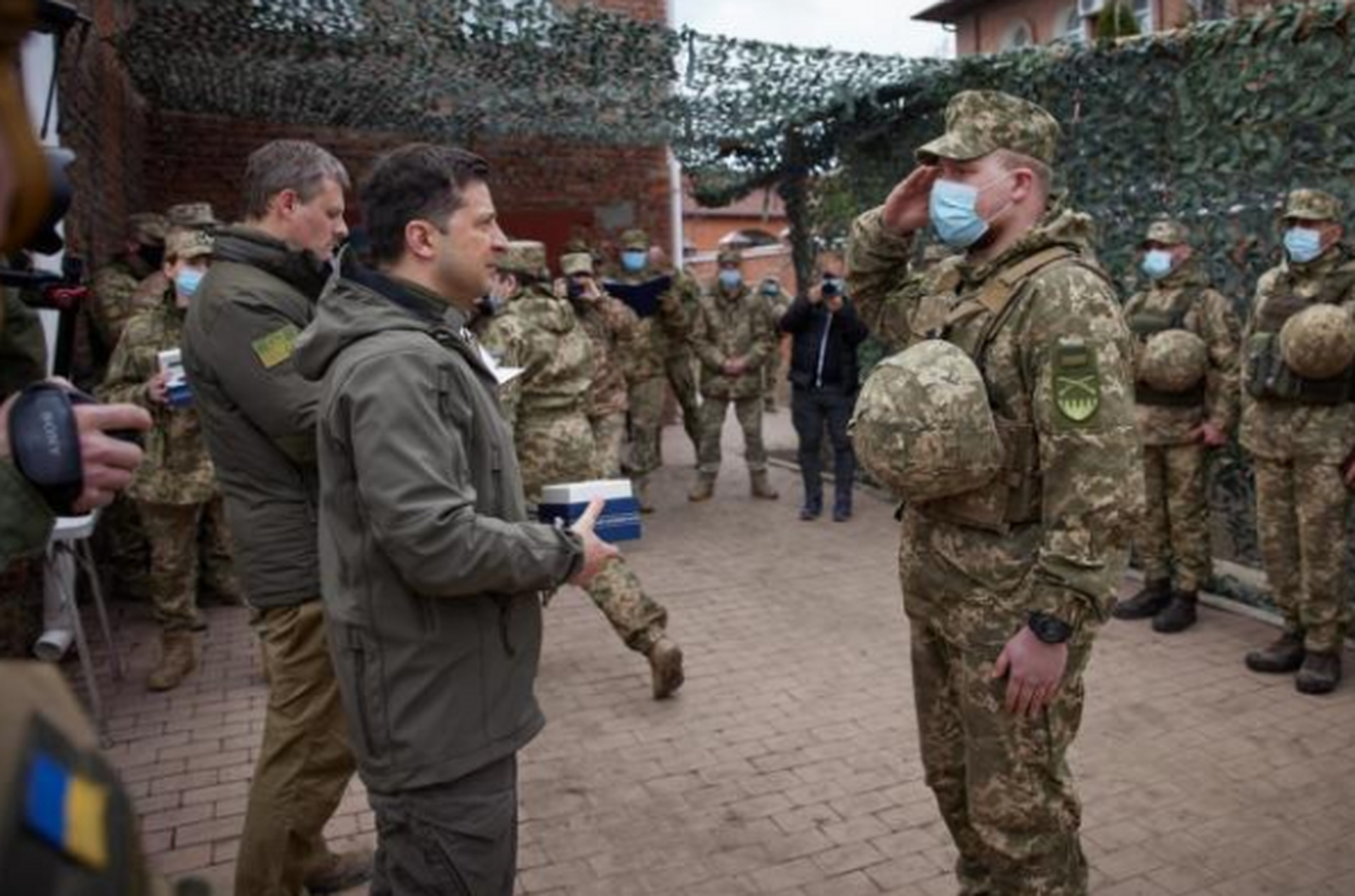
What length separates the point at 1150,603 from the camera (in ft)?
18.2

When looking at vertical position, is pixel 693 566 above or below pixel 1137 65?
below

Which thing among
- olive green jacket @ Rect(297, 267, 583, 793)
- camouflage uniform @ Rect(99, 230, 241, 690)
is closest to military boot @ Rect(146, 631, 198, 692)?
camouflage uniform @ Rect(99, 230, 241, 690)

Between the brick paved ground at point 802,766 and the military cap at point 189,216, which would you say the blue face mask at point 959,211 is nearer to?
the brick paved ground at point 802,766

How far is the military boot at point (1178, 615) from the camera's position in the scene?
5.32 m

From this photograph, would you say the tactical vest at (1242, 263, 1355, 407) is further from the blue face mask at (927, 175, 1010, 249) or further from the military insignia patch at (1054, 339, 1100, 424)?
the military insignia patch at (1054, 339, 1100, 424)

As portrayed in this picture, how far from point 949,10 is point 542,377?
24211 millimetres

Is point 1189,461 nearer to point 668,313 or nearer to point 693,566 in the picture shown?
point 693,566

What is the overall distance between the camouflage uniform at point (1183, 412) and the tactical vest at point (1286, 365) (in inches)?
15.7

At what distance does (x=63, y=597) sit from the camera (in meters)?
4.57

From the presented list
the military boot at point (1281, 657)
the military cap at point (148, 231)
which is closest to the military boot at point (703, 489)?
the military cap at point (148, 231)

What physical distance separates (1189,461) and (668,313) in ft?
15.2

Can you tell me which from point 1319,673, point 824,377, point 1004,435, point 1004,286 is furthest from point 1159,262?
point 1004,435

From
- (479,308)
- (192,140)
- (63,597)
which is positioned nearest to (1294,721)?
(479,308)

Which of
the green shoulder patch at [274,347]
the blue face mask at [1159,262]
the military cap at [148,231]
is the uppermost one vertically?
the military cap at [148,231]
